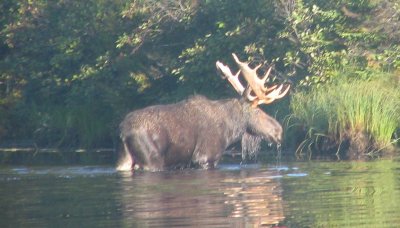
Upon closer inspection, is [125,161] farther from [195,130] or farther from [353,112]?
[353,112]

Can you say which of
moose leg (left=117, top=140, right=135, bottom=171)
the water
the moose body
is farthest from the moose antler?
moose leg (left=117, top=140, right=135, bottom=171)

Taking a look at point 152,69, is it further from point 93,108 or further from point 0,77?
point 0,77

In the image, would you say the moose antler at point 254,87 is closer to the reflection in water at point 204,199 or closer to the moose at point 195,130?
the moose at point 195,130

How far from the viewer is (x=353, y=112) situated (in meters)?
21.3

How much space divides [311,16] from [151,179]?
26.9ft

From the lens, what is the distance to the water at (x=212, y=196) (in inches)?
485

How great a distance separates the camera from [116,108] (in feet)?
89.6

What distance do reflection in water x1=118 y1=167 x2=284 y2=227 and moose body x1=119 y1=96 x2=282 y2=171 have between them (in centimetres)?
67

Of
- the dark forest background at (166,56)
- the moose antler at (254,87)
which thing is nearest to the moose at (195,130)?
the moose antler at (254,87)

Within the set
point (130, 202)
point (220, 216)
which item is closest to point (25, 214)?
point (130, 202)

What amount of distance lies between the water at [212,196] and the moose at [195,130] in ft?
1.53

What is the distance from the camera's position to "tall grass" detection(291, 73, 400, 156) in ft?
69.5

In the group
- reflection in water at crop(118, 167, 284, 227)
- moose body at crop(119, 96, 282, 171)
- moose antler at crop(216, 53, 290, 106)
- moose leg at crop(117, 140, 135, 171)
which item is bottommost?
reflection in water at crop(118, 167, 284, 227)

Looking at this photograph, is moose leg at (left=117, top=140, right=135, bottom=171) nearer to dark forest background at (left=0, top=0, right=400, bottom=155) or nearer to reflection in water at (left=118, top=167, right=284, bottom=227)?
reflection in water at (left=118, top=167, right=284, bottom=227)
